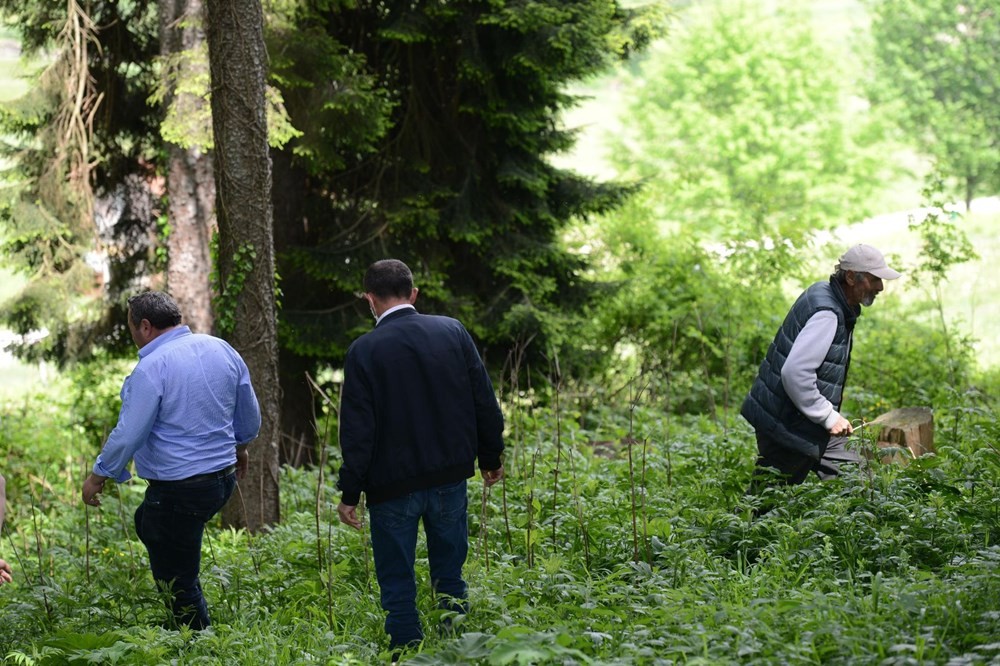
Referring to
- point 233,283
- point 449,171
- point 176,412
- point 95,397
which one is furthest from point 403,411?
point 95,397

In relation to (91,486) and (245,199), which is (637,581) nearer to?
(91,486)

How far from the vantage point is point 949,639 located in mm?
4117

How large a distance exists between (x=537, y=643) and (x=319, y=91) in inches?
329

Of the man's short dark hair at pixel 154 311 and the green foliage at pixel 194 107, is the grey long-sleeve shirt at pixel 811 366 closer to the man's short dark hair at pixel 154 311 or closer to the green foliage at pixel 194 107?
the man's short dark hair at pixel 154 311

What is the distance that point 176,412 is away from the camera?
18.4ft

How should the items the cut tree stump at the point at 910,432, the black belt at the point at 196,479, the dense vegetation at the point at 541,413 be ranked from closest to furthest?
the dense vegetation at the point at 541,413, the black belt at the point at 196,479, the cut tree stump at the point at 910,432

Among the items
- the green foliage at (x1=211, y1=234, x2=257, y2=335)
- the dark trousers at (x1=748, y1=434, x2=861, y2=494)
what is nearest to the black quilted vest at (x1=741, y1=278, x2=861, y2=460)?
the dark trousers at (x1=748, y1=434, x2=861, y2=494)

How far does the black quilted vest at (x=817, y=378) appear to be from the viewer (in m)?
6.00

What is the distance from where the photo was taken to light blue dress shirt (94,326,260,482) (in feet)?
18.0

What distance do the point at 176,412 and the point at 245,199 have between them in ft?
10.7

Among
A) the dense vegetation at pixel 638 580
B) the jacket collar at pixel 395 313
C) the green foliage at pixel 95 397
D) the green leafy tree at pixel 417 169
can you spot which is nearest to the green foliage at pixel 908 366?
the dense vegetation at pixel 638 580

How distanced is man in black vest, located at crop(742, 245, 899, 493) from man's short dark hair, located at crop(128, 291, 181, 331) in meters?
3.27

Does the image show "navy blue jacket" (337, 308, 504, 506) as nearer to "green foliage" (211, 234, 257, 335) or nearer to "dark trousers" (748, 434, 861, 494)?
"dark trousers" (748, 434, 861, 494)

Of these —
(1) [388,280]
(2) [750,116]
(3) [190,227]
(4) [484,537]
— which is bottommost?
(4) [484,537]
